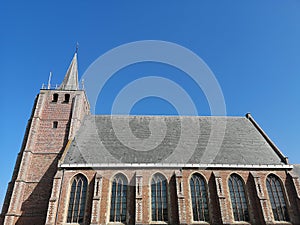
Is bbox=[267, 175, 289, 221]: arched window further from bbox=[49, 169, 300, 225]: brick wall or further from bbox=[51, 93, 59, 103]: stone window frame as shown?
bbox=[51, 93, 59, 103]: stone window frame

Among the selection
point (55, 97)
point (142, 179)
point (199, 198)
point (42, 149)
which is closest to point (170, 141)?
point (142, 179)

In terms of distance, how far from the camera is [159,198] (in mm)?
19281

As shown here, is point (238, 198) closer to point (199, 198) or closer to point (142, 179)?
point (199, 198)

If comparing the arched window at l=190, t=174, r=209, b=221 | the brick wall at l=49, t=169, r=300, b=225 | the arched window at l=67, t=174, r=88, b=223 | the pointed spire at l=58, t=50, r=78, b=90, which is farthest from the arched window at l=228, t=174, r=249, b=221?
the pointed spire at l=58, t=50, r=78, b=90

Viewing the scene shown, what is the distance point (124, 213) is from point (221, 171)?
9.59m

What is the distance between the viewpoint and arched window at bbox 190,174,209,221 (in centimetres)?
1872

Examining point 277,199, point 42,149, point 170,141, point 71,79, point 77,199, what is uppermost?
point 71,79

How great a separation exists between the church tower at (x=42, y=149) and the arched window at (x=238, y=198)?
652 inches

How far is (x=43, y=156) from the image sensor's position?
2212 cm

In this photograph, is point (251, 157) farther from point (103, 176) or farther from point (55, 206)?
point (55, 206)

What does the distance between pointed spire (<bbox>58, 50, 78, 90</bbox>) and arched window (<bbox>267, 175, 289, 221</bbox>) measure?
2464 centimetres

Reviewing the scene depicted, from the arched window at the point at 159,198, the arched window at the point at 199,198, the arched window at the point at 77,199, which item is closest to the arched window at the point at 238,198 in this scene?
the arched window at the point at 199,198

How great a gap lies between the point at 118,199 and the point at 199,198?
713 centimetres

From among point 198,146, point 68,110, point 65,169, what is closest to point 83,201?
point 65,169
